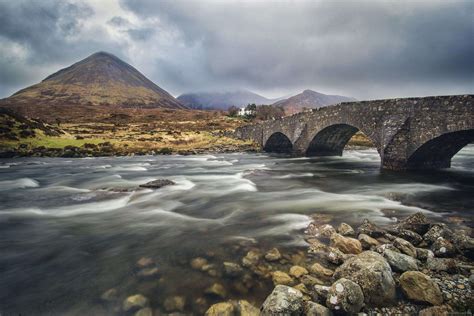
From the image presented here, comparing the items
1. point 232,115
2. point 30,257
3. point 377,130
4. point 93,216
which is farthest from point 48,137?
point 232,115

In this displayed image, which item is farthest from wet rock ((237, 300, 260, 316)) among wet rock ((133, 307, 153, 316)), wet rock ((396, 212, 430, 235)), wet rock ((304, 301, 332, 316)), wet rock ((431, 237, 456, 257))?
wet rock ((396, 212, 430, 235))

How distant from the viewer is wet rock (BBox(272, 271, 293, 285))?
437 centimetres

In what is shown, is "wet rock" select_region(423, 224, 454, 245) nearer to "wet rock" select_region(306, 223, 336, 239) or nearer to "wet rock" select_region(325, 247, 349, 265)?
"wet rock" select_region(306, 223, 336, 239)

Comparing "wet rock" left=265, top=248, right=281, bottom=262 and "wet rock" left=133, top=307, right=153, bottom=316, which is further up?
"wet rock" left=265, top=248, right=281, bottom=262

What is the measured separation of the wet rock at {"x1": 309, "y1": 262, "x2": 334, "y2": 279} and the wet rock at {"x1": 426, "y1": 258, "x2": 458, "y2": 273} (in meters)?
1.64

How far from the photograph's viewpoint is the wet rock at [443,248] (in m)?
4.89

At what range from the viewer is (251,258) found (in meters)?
5.21

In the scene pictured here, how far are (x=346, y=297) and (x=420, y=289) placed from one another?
3.69 ft

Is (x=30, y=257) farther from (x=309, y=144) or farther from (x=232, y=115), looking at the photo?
(x=232, y=115)

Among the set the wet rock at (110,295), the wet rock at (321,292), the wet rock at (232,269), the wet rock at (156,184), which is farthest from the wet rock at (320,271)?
the wet rock at (156,184)

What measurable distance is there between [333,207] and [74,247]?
730cm

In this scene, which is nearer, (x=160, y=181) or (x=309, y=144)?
(x=160, y=181)

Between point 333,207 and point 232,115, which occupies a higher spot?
point 232,115

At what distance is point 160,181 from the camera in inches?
519
